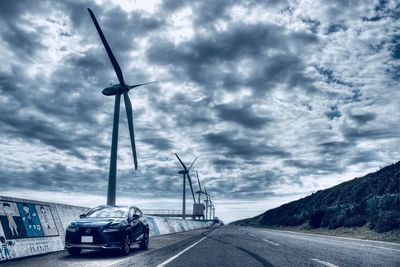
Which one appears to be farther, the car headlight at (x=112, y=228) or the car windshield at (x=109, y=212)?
the car windshield at (x=109, y=212)

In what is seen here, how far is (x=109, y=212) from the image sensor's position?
1200cm

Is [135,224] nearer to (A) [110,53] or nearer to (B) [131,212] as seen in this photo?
(B) [131,212]

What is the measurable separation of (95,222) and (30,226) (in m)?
1.72

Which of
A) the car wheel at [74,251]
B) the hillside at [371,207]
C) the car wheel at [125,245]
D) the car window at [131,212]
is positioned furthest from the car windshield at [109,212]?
the hillside at [371,207]

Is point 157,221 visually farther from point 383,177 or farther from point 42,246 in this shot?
point 383,177

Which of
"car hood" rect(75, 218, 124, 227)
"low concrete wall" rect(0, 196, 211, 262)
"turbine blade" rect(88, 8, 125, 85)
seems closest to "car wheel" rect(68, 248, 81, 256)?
"car hood" rect(75, 218, 124, 227)

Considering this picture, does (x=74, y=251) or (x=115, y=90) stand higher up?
(x=115, y=90)

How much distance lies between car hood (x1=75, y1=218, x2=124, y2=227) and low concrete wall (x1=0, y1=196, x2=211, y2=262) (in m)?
1.15

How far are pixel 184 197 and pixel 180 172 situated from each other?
12.1 meters

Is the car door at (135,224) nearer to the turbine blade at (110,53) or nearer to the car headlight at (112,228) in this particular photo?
the car headlight at (112,228)

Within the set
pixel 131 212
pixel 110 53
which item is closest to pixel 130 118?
pixel 110 53

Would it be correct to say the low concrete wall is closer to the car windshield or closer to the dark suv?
the dark suv

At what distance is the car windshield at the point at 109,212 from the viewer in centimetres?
1166

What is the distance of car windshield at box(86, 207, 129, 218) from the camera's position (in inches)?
459
